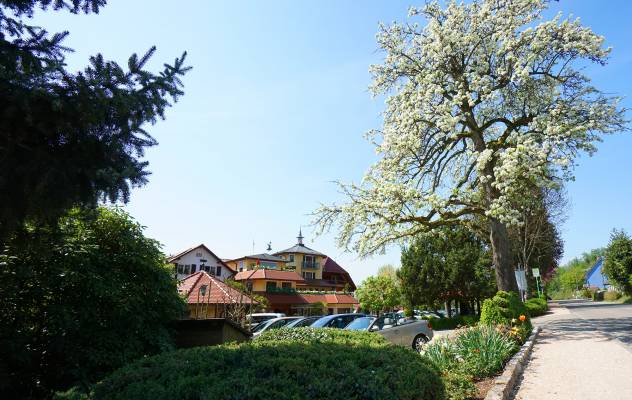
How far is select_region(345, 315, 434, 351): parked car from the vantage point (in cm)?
1387

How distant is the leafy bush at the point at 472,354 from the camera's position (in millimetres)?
7520

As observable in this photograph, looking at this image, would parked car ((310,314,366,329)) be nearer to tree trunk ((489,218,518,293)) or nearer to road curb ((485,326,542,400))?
tree trunk ((489,218,518,293))

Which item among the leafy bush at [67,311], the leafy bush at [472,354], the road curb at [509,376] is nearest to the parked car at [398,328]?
the road curb at [509,376]

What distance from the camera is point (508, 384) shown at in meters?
6.52

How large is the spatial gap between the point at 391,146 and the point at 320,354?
14.6m

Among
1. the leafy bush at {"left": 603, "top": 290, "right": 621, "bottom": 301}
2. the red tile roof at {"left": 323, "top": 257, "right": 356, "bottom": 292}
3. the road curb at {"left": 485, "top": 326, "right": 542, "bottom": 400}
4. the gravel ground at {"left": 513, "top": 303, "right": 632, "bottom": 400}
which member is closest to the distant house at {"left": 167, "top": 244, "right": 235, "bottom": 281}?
the red tile roof at {"left": 323, "top": 257, "right": 356, "bottom": 292}

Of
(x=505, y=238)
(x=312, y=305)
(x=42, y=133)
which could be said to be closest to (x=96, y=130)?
(x=42, y=133)

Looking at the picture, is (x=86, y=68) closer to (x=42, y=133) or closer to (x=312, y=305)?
A: (x=42, y=133)

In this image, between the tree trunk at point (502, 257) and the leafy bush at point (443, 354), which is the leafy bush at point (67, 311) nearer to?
the leafy bush at point (443, 354)

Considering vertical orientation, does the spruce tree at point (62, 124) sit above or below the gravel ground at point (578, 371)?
above

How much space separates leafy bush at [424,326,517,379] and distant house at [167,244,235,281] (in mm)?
41332

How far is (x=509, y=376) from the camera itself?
6.98m

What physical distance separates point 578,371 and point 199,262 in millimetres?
44663

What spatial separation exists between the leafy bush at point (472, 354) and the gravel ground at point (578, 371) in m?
0.55
